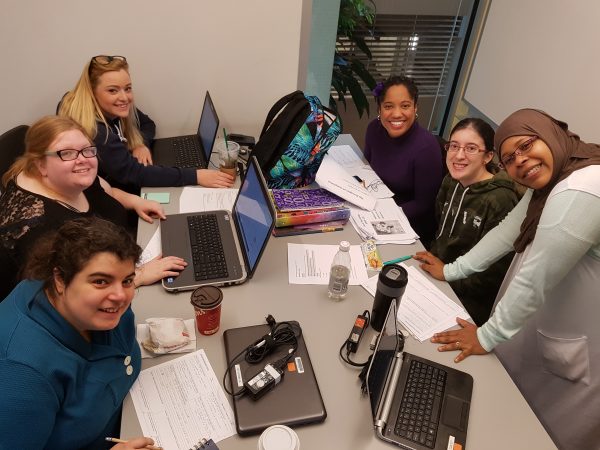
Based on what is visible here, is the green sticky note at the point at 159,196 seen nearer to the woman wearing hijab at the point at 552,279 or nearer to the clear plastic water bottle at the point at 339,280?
the clear plastic water bottle at the point at 339,280

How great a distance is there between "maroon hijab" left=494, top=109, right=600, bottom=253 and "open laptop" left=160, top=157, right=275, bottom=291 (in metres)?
0.80

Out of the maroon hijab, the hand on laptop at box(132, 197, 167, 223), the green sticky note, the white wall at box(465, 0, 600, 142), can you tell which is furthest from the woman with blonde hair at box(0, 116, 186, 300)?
the white wall at box(465, 0, 600, 142)

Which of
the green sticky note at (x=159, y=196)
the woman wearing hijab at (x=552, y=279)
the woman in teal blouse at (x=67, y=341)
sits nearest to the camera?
the woman in teal blouse at (x=67, y=341)

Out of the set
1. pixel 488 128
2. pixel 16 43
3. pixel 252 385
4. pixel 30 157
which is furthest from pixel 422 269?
pixel 16 43

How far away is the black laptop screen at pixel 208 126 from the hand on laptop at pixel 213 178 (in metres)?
0.20

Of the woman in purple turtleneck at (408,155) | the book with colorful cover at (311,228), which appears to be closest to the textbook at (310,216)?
the book with colorful cover at (311,228)

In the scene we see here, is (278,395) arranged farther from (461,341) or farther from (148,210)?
(148,210)

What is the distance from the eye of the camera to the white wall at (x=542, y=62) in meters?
2.50

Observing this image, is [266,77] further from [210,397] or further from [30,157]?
[210,397]

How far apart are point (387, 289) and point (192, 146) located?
1.55 meters

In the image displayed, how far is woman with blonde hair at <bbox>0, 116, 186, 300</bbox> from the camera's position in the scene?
1.38 metres

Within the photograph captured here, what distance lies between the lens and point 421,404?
1.16 m

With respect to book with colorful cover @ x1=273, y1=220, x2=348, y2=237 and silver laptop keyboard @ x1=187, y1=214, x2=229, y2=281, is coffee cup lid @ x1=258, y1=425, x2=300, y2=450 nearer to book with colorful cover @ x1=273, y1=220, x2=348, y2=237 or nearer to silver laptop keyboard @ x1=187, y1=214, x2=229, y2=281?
silver laptop keyboard @ x1=187, y1=214, x2=229, y2=281

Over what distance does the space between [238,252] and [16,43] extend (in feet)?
5.33
